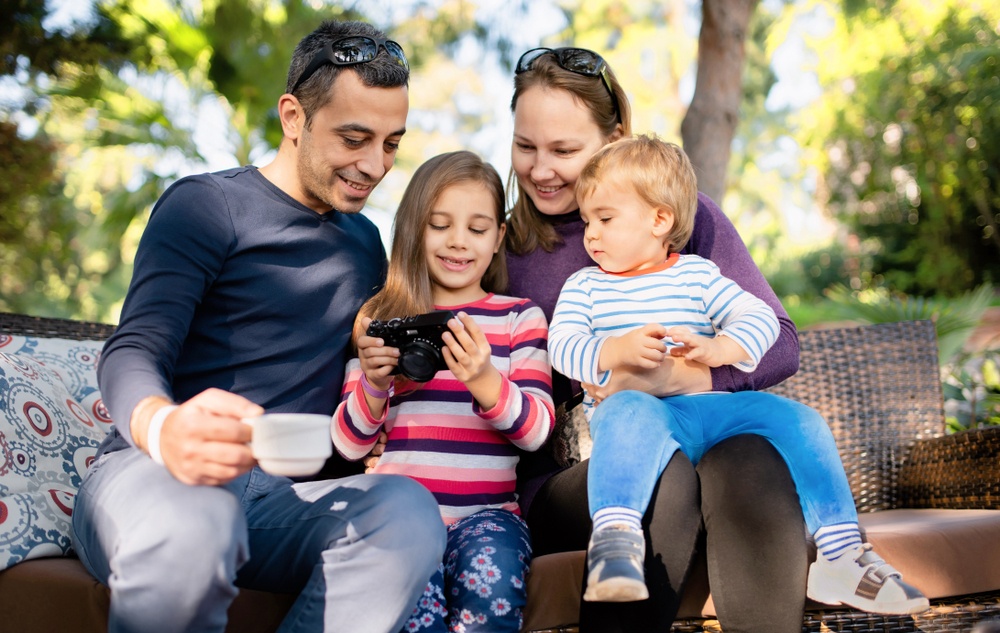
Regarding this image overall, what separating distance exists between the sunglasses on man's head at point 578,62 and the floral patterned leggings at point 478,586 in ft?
4.80

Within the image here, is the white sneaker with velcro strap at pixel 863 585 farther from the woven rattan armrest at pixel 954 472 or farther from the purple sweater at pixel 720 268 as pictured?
the woven rattan armrest at pixel 954 472

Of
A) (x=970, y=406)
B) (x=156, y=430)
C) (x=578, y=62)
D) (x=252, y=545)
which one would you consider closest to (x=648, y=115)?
(x=970, y=406)

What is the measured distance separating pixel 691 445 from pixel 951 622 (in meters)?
0.82

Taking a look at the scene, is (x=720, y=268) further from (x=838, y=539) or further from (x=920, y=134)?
(x=920, y=134)

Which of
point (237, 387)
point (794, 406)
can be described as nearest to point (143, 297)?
point (237, 387)

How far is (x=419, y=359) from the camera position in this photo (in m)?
2.04

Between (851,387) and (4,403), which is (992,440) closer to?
(851,387)

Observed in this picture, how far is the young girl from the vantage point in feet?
6.65

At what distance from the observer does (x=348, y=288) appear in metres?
2.43

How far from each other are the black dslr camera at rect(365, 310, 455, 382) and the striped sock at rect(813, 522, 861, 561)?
0.98 m

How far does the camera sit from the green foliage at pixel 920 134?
12430 mm

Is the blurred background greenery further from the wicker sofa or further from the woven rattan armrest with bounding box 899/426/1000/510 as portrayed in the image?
the woven rattan armrest with bounding box 899/426/1000/510

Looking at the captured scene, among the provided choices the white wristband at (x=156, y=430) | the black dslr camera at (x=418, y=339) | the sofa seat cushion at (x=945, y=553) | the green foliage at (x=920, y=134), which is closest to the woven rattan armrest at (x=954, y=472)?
the sofa seat cushion at (x=945, y=553)

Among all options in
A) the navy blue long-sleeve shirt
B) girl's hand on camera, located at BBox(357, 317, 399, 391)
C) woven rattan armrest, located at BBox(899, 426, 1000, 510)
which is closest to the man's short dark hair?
the navy blue long-sleeve shirt
